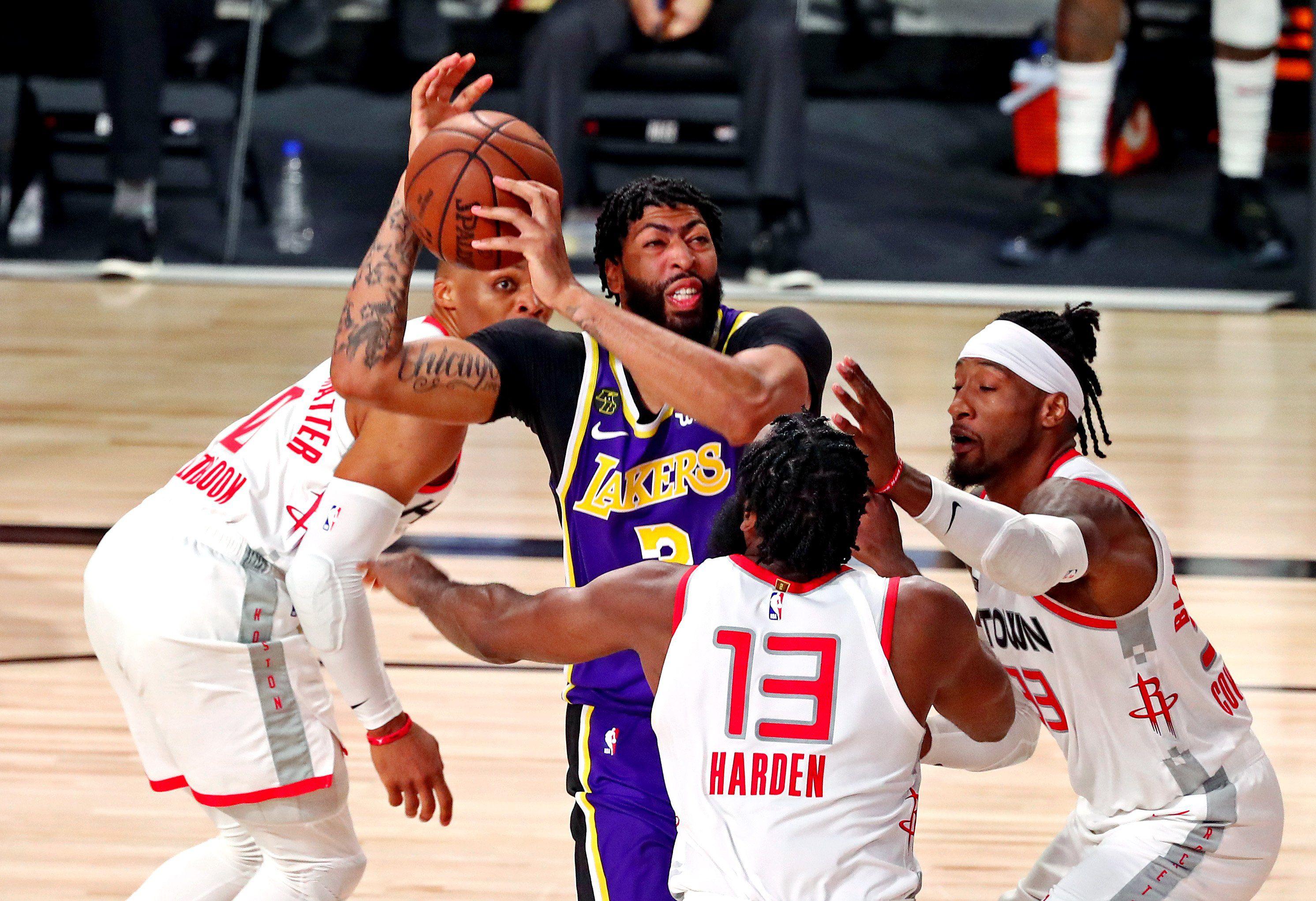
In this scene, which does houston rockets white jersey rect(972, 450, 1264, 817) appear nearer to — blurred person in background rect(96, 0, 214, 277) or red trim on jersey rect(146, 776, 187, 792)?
red trim on jersey rect(146, 776, 187, 792)

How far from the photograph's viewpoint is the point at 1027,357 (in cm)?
315

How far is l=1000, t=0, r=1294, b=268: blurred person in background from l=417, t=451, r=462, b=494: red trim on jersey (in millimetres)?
8722

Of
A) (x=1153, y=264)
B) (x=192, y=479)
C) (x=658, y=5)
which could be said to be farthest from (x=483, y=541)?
(x=1153, y=264)

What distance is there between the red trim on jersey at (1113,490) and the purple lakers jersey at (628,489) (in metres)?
0.68

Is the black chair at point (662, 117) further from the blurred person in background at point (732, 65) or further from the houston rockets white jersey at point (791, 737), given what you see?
the houston rockets white jersey at point (791, 737)

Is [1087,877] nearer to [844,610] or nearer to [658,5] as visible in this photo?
[844,610]

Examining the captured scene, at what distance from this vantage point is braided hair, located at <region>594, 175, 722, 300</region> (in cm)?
326

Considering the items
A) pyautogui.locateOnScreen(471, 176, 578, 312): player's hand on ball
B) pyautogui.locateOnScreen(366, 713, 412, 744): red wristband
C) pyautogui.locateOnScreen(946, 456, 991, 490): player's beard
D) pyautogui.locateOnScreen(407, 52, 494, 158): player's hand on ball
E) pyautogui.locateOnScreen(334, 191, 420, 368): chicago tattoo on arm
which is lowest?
pyautogui.locateOnScreen(366, 713, 412, 744): red wristband

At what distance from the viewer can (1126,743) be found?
3051 millimetres

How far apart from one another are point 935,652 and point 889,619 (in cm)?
9

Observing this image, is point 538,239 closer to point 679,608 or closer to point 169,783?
point 679,608

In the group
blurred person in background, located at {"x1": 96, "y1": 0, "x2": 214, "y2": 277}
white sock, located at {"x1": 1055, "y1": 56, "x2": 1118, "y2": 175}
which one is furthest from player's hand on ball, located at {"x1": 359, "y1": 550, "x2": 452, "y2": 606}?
white sock, located at {"x1": 1055, "y1": 56, "x2": 1118, "y2": 175}

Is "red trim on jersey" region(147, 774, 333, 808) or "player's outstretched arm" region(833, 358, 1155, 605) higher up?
"player's outstretched arm" region(833, 358, 1155, 605)

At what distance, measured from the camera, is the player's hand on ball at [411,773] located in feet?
10.1
